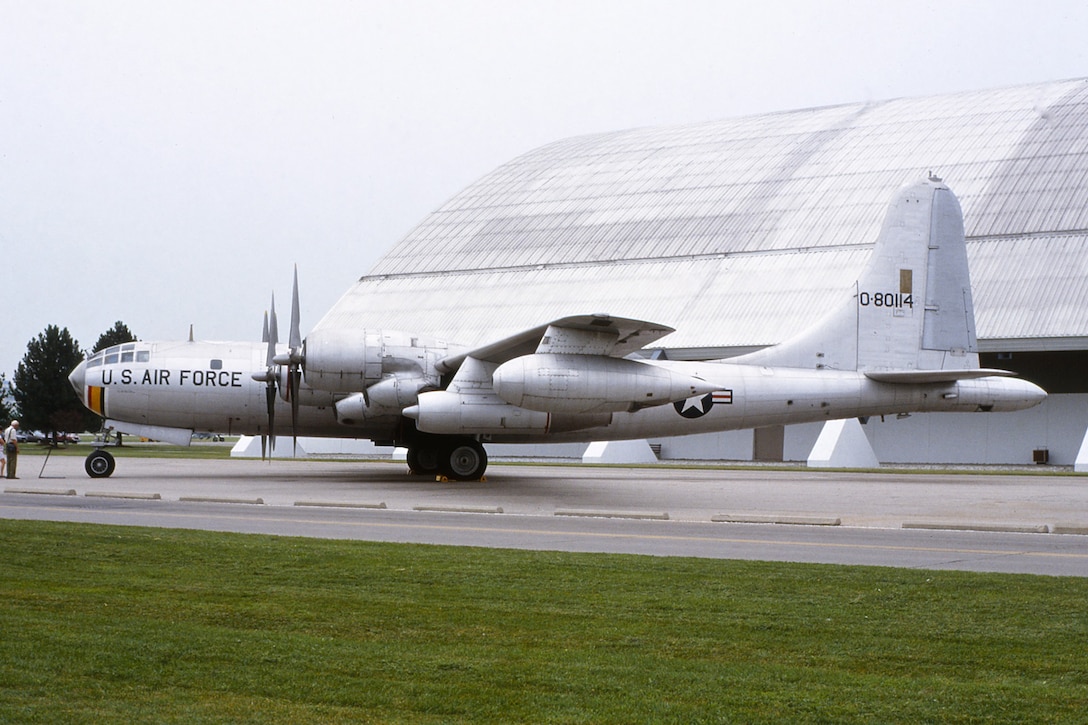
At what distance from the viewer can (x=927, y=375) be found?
98.3 feet

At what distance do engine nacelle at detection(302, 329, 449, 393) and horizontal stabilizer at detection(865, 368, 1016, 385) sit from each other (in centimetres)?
1235

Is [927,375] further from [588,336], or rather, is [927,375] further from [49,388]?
[49,388]

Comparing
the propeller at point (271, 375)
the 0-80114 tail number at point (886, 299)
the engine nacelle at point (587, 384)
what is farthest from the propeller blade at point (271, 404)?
the 0-80114 tail number at point (886, 299)

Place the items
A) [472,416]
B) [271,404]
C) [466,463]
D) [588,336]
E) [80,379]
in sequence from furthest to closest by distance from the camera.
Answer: [80,379] < [466,463] < [271,404] < [472,416] < [588,336]

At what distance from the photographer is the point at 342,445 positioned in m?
55.7

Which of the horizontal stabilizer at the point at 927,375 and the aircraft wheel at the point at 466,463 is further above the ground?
the horizontal stabilizer at the point at 927,375

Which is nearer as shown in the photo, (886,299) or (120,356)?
(120,356)

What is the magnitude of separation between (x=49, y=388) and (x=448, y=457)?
211 ft

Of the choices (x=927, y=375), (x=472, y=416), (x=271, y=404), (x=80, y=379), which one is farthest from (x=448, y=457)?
(x=927, y=375)

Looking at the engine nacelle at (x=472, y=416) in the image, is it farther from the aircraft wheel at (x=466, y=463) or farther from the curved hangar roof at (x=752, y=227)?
the curved hangar roof at (x=752, y=227)

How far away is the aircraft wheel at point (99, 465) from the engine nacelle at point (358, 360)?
24.3 feet

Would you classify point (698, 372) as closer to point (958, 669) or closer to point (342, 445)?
point (958, 669)

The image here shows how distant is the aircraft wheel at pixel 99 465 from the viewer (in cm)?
3084

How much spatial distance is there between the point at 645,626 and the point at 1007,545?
892cm
